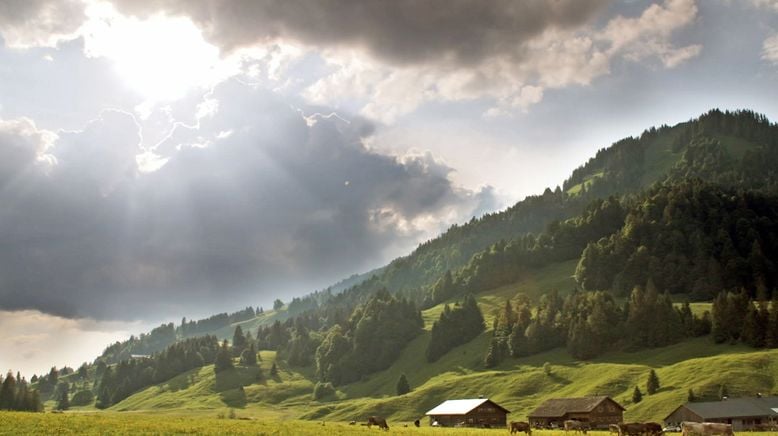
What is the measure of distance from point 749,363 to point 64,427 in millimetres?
124429

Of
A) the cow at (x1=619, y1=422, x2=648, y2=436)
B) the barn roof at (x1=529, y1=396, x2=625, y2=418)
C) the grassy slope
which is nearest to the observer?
the cow at (x1=619, y1=422, x2=648, y2=436)

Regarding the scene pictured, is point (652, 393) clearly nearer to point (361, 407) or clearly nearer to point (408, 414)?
point (408, 414)

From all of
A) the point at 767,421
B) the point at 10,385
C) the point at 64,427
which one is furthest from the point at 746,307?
the point at 10,385

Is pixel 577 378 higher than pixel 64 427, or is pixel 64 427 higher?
pixel 64 427

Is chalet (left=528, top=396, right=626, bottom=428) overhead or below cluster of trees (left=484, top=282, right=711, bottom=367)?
below

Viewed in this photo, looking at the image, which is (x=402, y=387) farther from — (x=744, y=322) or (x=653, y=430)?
(x=653, y=430)

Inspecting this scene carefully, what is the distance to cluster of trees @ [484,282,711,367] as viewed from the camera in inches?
6639

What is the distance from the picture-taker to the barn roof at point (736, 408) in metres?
100

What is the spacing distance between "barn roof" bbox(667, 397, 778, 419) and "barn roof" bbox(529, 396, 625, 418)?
13.1m

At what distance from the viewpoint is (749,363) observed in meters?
126

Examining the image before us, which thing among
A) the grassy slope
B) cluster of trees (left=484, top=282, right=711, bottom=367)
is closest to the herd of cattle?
the grassy slope

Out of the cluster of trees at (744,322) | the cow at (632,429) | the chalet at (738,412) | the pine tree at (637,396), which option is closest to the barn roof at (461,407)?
the pine tree at (637,396)

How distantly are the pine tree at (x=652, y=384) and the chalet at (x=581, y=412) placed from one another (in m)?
13.2

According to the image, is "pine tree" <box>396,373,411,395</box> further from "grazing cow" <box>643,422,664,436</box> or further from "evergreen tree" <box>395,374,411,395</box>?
"grazing cow" <box>643,422,664,436</box>
